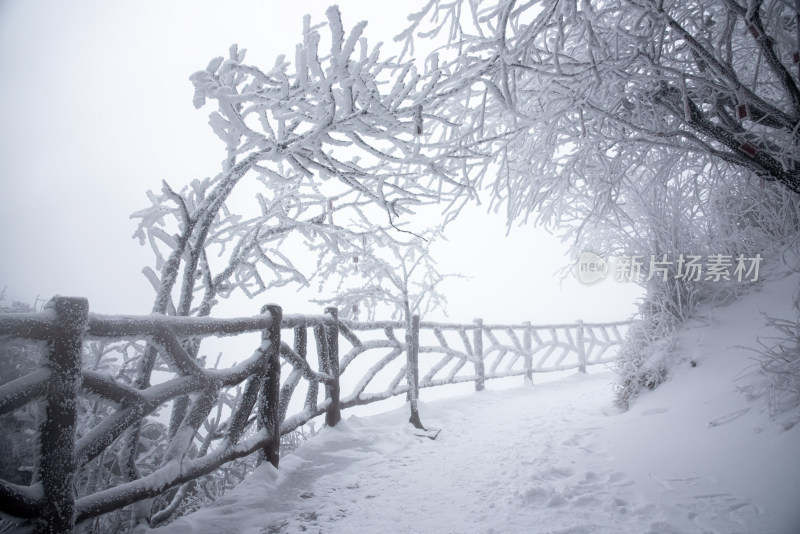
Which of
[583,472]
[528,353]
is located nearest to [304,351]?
[583,472]

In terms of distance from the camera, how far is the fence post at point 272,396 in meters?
2.79

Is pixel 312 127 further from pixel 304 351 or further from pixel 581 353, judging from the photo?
→ pixel 581 353

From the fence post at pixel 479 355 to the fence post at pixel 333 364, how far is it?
388cm

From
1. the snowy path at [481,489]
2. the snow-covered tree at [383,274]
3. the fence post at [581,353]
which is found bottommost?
the fence post at [581,353]

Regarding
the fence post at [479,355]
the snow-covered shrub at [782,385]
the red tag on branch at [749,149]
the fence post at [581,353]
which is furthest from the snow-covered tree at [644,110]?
the fence post at [581,353]

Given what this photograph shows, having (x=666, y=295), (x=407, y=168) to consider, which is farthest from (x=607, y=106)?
(x=666, y=295)

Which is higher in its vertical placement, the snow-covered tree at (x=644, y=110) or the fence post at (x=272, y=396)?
the snow-covered tree at (x=644, y=110)

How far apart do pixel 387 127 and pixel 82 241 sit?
9854 inches

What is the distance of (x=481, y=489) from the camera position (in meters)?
2.68

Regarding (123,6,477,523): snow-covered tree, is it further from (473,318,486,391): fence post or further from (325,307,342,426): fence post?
(473,318,486,391): fence post

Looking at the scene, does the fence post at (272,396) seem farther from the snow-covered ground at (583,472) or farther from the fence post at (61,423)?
the fence post at (61,423)

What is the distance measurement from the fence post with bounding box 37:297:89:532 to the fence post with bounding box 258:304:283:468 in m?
1.31

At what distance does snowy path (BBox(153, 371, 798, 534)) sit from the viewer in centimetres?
201

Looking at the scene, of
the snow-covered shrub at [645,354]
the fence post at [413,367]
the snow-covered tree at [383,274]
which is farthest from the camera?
the snow-covered tree at [383,274]
